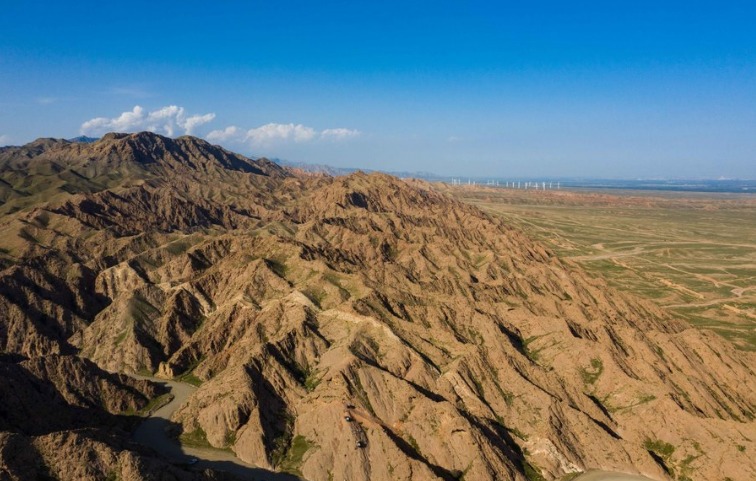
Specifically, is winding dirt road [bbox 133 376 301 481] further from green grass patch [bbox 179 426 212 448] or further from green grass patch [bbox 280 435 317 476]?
green grass patch [bbox 280 435 317 476]

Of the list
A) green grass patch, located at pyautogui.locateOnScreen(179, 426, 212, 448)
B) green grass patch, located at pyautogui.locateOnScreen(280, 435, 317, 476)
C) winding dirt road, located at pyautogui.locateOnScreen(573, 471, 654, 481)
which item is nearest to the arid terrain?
green grass patch, located at pyautogui.locateOnScreen(179, 426, 212, 448)

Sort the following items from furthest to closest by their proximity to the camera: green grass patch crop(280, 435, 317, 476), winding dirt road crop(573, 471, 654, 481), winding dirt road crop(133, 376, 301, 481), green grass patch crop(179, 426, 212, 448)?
green grass patch crop(179, 426, 212, 448)
green grass patch crop(280, 435, 317, 476)
winding dirt road crop(573, 471, 654, 481)
winding dirt road crop(133, 376, 301, 481)

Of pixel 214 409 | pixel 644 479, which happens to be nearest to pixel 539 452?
pixel 644 479

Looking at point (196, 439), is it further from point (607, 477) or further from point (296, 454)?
point (607, 477)

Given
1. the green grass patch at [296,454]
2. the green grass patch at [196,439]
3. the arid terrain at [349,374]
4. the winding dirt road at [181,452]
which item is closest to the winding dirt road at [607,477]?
the arid terrain at [349,374]

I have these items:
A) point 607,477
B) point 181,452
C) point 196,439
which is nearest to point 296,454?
point 196,439

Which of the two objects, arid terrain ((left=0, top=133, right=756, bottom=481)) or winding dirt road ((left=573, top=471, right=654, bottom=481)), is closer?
arid terrain ((left=0, top=133, right=756, bottom=481))

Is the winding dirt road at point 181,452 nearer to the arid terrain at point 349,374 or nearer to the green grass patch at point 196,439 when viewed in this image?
the green grass patch at point 196,439

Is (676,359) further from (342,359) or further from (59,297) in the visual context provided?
(59,297)
